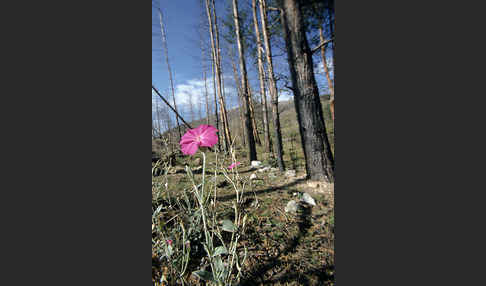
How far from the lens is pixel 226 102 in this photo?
1861mm

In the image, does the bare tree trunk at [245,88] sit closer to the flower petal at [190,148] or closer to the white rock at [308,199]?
the white rock at [308,199]

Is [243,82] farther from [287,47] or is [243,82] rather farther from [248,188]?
[248,188]

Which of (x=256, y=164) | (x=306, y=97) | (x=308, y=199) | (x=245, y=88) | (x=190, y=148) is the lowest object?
(x=308, y=199)

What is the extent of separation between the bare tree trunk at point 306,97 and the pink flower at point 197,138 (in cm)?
42

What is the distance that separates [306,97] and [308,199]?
1.49 feet

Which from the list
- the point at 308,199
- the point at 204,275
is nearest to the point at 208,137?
the point at 204,275

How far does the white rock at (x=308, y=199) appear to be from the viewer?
831 millimetres

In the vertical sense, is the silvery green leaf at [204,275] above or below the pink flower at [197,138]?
below

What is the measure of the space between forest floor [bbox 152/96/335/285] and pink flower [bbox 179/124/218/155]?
9 centimetres

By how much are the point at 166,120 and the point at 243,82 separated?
1.41m

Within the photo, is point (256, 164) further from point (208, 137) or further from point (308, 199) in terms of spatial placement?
point (208, 137)

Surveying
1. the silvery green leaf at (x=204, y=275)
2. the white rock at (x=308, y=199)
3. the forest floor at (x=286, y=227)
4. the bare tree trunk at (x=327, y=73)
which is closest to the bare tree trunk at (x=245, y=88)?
the forest floor at (x=286, y=227)

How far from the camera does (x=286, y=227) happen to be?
783 mm

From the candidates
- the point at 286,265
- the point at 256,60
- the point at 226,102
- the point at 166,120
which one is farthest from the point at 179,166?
the point at 226,102
